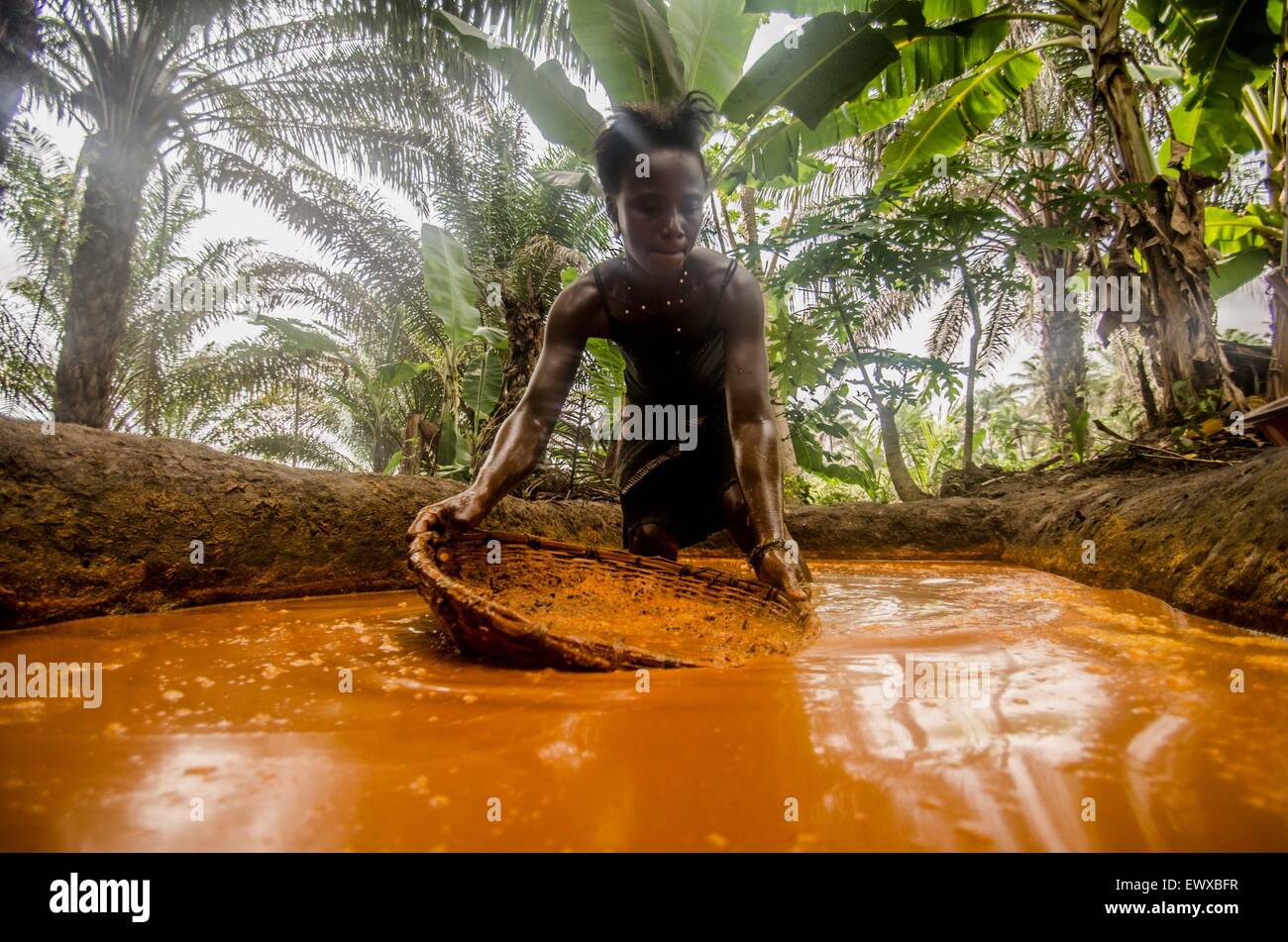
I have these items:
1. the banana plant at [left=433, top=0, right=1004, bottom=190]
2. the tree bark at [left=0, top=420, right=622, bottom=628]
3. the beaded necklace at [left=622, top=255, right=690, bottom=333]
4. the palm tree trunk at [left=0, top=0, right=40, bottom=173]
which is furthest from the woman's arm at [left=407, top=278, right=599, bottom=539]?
the palm tree trunk at [left=0, top=0, right=40, bottom=173]

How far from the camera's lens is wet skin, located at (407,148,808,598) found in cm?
158

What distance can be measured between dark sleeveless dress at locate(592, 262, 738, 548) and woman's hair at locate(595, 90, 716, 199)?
0.35 metres

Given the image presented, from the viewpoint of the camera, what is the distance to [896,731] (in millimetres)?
758

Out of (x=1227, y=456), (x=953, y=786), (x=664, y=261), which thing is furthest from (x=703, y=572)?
(x=1227, y=456)

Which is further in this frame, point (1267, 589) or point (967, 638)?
point (1267, 589)

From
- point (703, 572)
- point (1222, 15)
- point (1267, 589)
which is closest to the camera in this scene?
point (1267, 589)

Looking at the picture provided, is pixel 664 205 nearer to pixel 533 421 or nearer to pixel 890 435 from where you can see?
pixel 533 421

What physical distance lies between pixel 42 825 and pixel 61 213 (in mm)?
12569

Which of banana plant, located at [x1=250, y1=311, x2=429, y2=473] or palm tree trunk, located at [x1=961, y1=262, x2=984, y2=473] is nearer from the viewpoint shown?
palm tree trunk, located at [x1=961, y1=262, x2=984, y2=473]

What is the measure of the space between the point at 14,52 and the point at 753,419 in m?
3.74

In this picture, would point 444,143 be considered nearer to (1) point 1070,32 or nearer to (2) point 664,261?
(1) point 1070,32

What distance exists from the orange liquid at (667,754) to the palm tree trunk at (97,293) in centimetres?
564

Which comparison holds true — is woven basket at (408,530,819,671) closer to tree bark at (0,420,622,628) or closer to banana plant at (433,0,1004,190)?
tree bark at (0,420,622,628)

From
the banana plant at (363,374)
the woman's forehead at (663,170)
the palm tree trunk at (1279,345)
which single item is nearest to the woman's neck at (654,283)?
the woman's forehead at (663,170)
